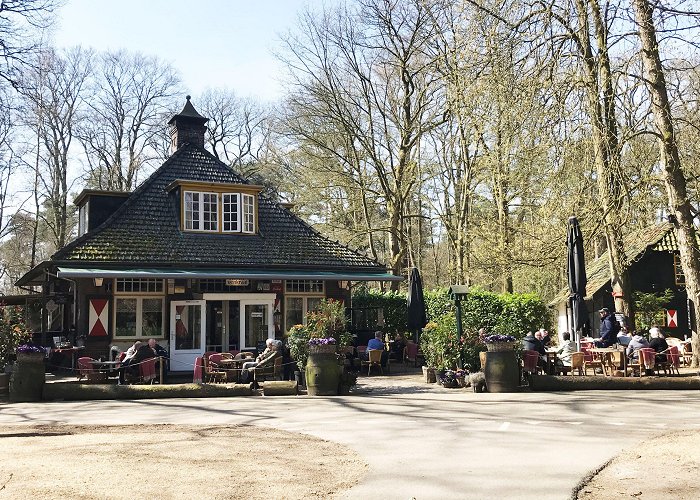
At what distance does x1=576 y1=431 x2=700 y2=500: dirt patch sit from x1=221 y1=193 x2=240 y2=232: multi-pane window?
50.6 ft

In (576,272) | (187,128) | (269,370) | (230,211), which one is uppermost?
(187,128)

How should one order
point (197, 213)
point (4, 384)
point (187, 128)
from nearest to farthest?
point (4, 384) < point (197, 213) < point (187, 128)

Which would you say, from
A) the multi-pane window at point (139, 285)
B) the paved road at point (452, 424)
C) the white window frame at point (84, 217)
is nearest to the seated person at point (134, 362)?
the paved road at point (452, 424)

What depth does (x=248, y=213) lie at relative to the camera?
21609 millimetres

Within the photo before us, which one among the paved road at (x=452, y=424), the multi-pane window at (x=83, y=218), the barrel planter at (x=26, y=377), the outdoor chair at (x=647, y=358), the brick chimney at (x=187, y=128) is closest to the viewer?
the paved road at (x=452, y=424)

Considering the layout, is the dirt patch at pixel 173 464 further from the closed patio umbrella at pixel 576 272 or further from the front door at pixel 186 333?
the front door at pixel 186 333

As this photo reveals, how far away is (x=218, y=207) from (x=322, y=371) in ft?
29.9

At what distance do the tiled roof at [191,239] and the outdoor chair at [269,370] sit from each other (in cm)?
553

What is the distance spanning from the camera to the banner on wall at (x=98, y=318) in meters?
18.3

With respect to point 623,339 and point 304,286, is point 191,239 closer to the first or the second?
point 304,286

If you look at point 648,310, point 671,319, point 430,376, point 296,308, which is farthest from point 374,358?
point 671,319

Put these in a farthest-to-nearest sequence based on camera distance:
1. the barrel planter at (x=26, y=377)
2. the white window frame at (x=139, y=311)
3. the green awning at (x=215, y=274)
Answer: the white window frame at (x=139, y=311) < the green awning at (x=215, y=274) < the barrel planter at (x=26, y=377)

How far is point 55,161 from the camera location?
119 feet

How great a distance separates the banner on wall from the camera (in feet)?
60.2
